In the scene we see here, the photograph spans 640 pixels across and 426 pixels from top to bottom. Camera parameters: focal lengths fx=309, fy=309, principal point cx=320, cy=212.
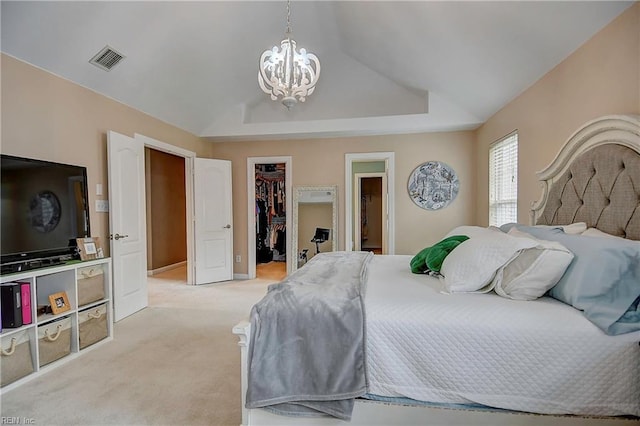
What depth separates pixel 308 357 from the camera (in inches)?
55.4

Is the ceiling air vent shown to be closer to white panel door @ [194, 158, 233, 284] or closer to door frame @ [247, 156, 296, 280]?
white panel door @ [194, 158, 233, 284]

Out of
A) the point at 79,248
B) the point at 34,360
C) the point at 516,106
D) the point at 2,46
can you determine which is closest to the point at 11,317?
the point at 34,360

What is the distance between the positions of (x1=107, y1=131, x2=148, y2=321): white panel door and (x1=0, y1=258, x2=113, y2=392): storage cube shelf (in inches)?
22.1

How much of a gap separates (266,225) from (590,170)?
5.23 meters

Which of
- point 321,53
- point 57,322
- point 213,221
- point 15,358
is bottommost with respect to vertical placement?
point 15,358

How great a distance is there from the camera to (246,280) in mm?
5117

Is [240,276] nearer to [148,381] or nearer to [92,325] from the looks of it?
[92,325]

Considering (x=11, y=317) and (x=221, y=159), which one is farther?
(x=221, y=159)

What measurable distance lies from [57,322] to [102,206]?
1282mm

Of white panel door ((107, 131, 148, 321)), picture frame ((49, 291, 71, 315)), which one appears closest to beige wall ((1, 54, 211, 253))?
white panel door ((107, 131, 148, 321))

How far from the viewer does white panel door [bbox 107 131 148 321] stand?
325 cm

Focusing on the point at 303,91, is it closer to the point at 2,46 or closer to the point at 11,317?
the point at 2,46

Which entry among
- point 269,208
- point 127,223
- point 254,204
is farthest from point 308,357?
point 269,208

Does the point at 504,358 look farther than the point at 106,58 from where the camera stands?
No
